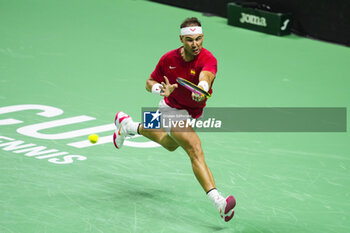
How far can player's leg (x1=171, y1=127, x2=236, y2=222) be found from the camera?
8008 millimetres

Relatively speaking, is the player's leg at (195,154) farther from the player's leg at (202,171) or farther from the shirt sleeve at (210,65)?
the shirt sleeve at (210,65)

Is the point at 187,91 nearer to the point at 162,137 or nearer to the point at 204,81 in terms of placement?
the point at 204,81

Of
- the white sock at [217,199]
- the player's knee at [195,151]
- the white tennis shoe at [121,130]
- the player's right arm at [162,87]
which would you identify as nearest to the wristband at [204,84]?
the player's right arm at [162,87]

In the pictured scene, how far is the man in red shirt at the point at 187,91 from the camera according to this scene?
326 inches

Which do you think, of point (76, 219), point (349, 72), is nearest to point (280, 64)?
point (349, 72)

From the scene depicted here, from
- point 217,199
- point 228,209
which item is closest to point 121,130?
point 217,199

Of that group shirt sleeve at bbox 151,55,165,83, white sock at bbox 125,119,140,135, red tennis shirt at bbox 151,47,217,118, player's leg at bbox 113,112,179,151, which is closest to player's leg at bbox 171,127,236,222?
red tennis shirt at bbox 151,47,217,118

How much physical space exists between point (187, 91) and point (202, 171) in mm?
A: 1071

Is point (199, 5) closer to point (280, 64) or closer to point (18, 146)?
point (280, 64)

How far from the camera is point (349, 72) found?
1460 cm

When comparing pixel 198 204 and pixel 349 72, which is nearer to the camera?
pixel 198 204

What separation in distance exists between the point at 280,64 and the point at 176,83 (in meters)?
6.51

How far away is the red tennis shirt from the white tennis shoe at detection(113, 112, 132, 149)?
3.23 ft

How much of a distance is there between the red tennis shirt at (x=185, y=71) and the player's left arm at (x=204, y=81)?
10 centimetres
